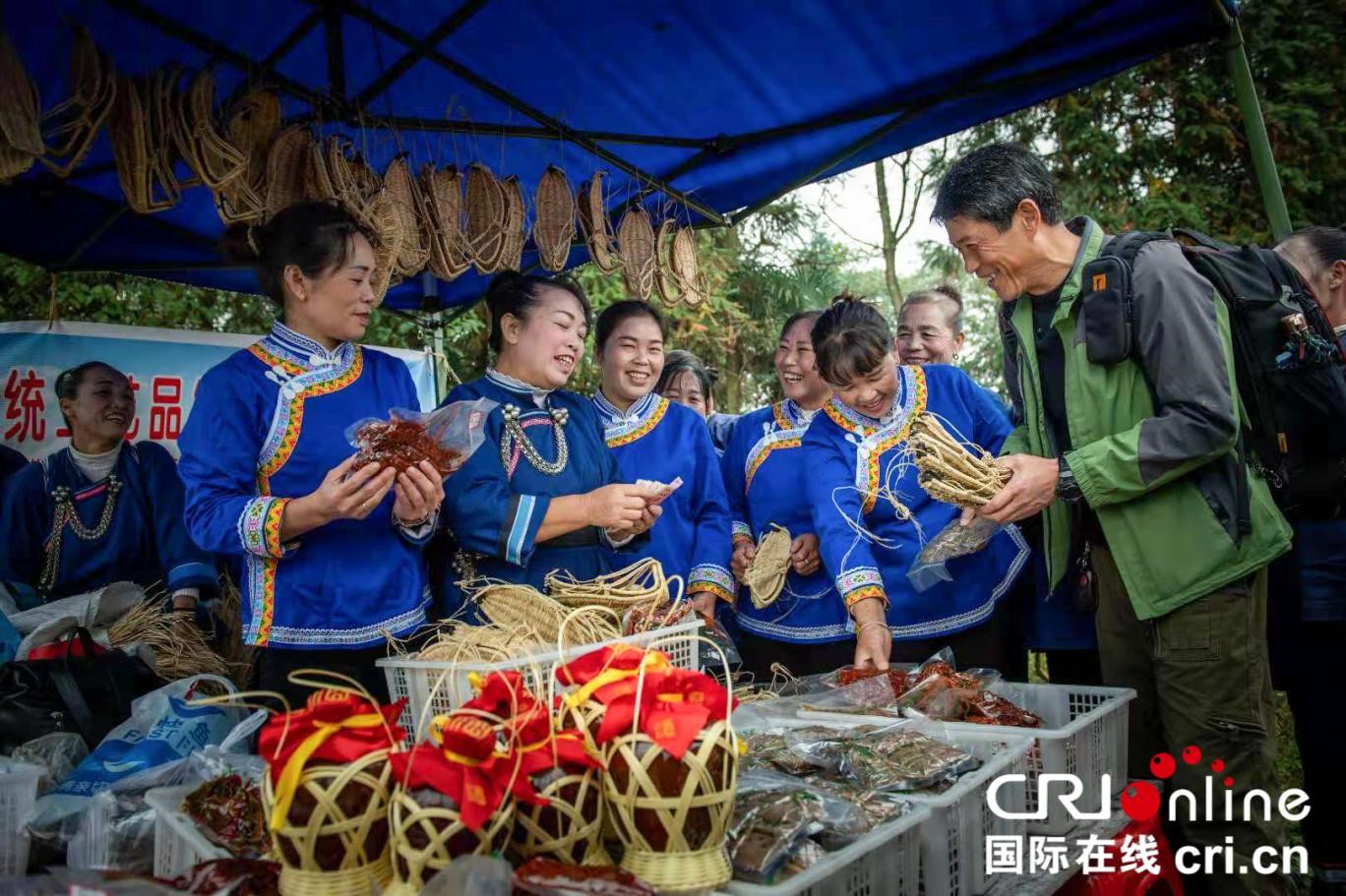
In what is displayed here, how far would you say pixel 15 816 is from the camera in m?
1.83

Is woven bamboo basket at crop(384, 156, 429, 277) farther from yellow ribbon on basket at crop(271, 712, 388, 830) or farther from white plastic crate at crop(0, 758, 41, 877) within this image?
yellow ribbon on basket at crop(271, 712, 388, 830)

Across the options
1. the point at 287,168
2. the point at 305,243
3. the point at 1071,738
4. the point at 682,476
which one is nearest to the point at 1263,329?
the point at 1071,738

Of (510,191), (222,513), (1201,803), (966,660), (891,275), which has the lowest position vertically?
(1201,803)

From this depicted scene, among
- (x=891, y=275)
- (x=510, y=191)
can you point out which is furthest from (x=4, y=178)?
(x=891, y=275)

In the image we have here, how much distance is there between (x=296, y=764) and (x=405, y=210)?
7.86ft

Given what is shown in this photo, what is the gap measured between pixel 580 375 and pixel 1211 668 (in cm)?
759

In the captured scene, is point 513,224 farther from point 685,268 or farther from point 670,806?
point 670,806

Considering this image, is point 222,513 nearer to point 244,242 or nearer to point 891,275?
point 244,242

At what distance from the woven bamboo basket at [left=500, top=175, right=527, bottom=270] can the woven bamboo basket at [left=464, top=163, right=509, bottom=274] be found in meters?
0.01

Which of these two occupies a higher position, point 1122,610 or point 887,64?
point 887,64

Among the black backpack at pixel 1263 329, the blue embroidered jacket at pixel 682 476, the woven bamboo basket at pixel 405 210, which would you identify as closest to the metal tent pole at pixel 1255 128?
the black backpack at pixel 1263 329

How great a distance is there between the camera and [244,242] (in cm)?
280

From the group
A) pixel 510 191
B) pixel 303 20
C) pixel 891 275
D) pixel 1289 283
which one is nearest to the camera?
pixel 1289 283

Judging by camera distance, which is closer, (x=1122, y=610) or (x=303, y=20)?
(x=1122, y=610)
